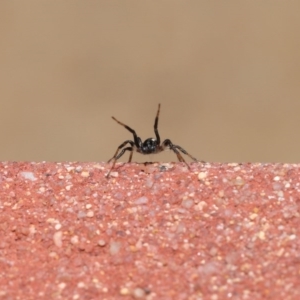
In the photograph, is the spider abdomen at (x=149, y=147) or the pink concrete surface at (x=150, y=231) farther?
the spider abdomen at (x=149, y=147)

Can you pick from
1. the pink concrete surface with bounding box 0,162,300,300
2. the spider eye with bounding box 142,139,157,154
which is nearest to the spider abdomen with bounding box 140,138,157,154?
the spider eye with bounding box 142,139,157,154

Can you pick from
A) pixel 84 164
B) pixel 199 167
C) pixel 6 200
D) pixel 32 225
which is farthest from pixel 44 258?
pixel 199 167

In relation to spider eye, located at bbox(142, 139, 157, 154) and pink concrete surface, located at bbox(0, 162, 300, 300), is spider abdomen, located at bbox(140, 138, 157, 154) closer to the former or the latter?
spider eye, located at bbox(142, 139, 157, 154)

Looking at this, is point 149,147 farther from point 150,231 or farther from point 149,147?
point 150,231

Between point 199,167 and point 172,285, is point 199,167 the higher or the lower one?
the higher one

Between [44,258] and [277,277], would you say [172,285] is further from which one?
[44,258]

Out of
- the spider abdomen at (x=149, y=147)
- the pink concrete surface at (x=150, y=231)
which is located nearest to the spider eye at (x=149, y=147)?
the spider abdomen at (x=149, y=147)

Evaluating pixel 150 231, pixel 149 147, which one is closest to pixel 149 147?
pixel 149 147

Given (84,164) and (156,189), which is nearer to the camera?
(156,189)

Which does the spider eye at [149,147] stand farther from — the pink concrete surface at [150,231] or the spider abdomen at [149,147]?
the pink concrete surface at [150,231]
